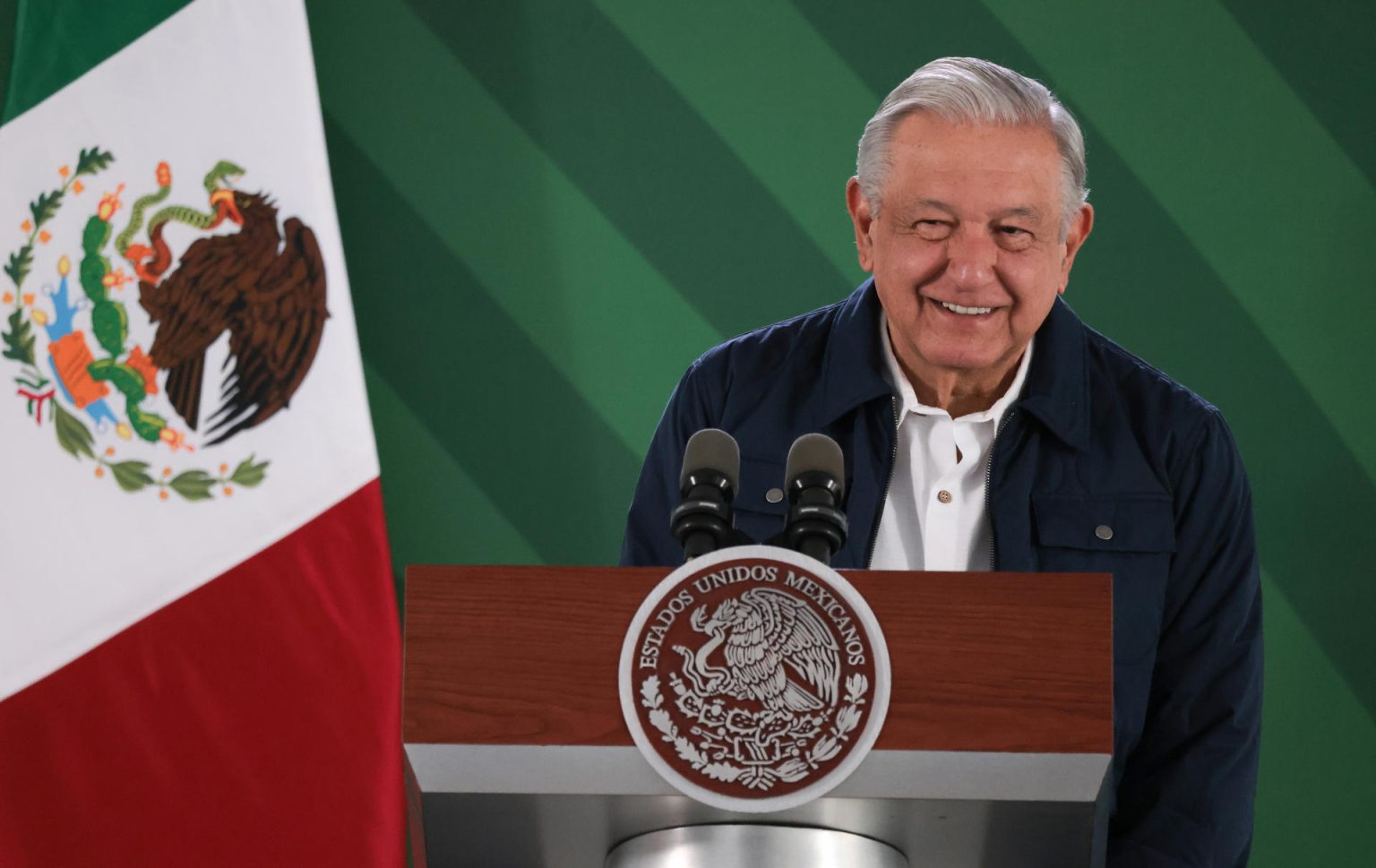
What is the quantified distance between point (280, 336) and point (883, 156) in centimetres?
107

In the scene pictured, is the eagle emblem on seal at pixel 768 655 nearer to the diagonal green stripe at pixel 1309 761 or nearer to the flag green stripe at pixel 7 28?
the diagonal green stripe at pixel 1309 761

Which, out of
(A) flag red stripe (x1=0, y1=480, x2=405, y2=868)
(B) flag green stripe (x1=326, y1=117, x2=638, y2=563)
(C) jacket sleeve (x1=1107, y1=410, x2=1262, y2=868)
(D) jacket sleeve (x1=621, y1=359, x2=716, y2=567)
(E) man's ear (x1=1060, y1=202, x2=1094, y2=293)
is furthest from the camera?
(B) flag green stripe (x1=326, y1=117, x2=638, y2=563)

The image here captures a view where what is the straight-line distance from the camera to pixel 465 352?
9.03 feet

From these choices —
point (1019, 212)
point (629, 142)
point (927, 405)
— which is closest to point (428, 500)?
point (629, 142)

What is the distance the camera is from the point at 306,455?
7.39 ft

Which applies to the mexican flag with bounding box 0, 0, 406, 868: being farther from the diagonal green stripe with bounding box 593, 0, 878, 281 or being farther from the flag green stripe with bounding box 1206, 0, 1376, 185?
the flag green stripe with bounding box 1206, 0, 1376, 185

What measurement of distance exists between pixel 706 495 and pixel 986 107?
0.71m

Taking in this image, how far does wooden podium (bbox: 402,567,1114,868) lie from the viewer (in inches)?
39.1

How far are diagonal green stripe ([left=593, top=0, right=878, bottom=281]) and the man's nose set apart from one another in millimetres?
1145

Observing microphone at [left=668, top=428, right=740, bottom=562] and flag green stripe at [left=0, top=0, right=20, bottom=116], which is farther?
flag green stripe at [left=0, top=0, right=20, bottom=116]

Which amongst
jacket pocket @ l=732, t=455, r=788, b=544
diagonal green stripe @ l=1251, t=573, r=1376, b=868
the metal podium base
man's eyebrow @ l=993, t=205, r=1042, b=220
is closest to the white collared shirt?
jacket pocket @ l=732, t=455, r=788, b=544

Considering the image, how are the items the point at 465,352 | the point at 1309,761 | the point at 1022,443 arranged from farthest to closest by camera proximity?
the point at 465,352 → the point at 1309,761 → the point at 1022,443

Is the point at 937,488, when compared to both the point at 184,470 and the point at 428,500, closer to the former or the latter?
the point at 184,470

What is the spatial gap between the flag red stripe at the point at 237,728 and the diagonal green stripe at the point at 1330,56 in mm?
1812
